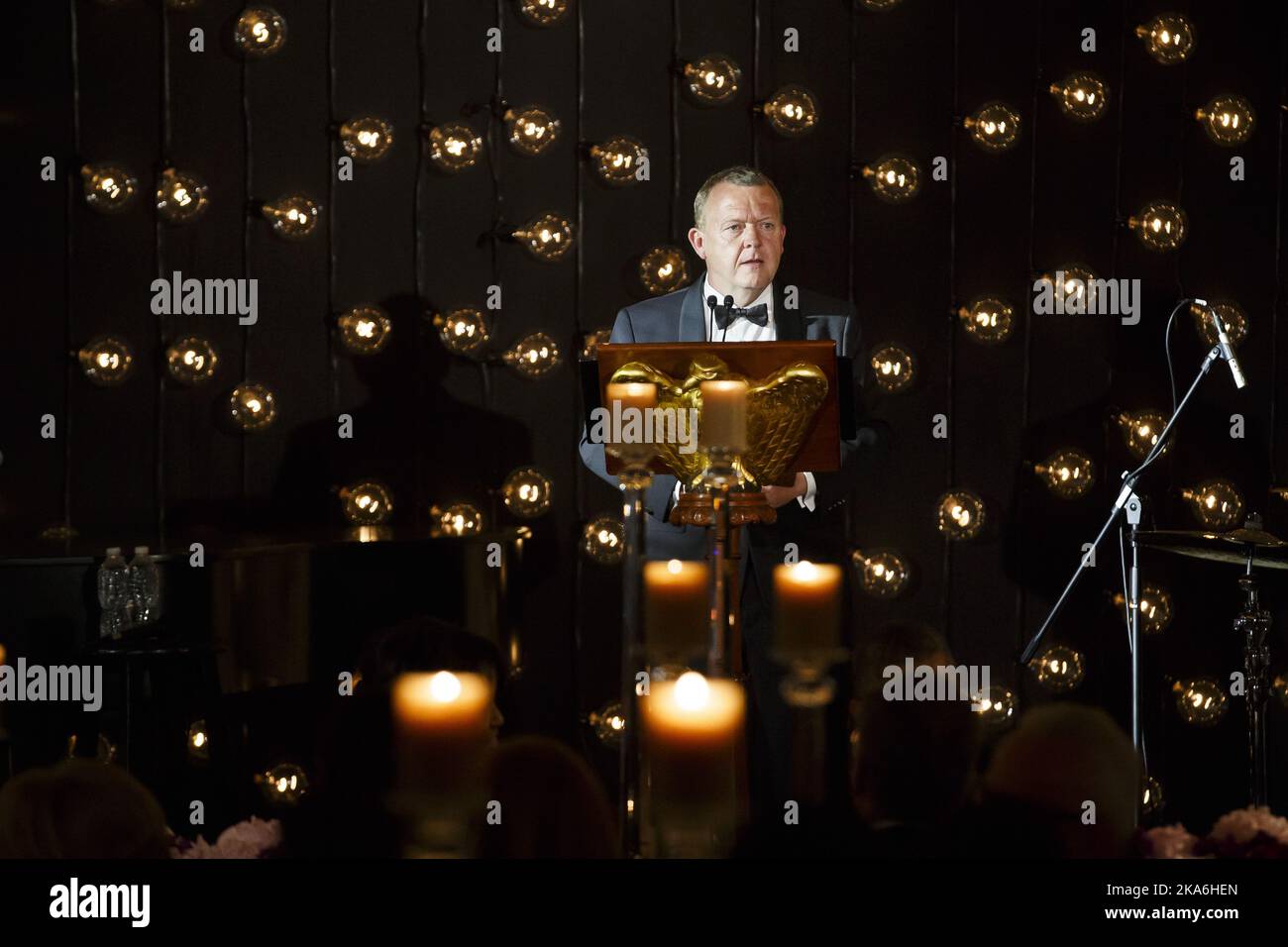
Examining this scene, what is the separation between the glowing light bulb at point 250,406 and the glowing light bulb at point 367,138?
80cm

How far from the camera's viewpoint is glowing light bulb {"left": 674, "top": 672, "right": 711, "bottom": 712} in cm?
126

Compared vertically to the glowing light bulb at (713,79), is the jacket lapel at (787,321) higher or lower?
lower

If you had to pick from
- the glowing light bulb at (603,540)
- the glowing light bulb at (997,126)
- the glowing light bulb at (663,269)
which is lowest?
the glowing light bulb at (603,540)

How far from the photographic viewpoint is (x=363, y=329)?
3982 mm

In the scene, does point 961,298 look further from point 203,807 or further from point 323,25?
point 203,807

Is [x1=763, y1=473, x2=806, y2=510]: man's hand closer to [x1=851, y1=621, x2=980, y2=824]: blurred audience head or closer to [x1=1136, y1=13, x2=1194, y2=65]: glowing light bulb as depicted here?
[x1=851, y1=621, x2=980, y2=824]: blurred audience head

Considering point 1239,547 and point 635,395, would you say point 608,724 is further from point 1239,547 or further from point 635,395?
point 635,395

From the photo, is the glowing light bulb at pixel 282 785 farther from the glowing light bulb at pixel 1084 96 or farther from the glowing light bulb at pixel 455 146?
the glowing light bulb at pixel 1084 96

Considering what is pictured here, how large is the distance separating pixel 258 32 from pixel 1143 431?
9.83 ft

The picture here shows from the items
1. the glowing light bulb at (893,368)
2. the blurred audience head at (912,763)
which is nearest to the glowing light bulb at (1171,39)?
the glowing light bulb at (893,368)

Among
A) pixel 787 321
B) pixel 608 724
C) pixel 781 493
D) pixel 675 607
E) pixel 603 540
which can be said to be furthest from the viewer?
pixel 608 724

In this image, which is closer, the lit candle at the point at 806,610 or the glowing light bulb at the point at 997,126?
the lit candle at the point at 806,610

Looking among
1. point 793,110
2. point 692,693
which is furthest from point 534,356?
point 692,693

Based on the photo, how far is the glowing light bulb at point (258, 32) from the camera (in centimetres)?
392
